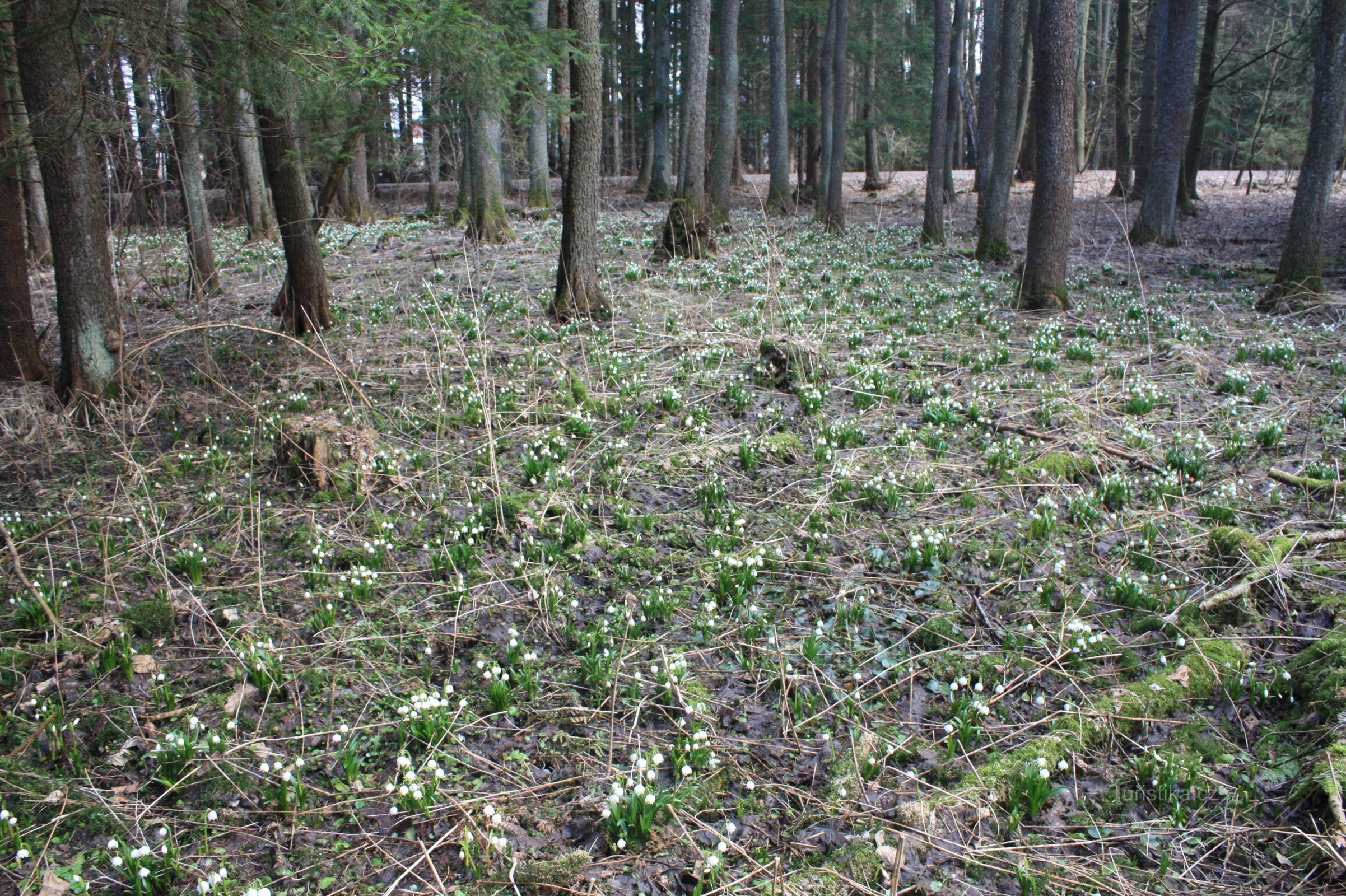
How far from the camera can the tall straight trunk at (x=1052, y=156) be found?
444 inches

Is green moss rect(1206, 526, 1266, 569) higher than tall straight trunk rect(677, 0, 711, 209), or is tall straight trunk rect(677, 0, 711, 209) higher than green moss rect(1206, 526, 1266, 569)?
tall straight trunk rect(677, 0, 711, 209)

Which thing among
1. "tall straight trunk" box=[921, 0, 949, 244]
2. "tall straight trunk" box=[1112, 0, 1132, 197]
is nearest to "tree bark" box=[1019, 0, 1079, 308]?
"tall straight trunk" box=[921, 0, 949, 244]

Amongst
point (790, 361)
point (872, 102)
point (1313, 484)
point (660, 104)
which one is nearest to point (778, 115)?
point (660, 104)

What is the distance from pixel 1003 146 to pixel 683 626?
16.0m

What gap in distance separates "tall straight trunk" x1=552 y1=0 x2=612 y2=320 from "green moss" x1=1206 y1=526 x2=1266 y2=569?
297 inches

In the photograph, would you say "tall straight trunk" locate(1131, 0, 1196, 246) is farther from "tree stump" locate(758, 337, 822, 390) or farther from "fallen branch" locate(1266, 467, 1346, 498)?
"fallen branch" locate(1266, 467, 1346, 498)

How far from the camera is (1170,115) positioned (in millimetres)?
16703

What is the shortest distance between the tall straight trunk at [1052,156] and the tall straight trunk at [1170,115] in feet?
21.2

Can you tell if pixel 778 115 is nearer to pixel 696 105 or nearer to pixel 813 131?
pixel 696 105

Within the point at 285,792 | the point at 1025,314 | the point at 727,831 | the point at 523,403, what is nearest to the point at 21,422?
the point at 523,403

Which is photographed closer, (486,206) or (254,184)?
(254,184)

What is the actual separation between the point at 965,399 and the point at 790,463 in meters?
2.43

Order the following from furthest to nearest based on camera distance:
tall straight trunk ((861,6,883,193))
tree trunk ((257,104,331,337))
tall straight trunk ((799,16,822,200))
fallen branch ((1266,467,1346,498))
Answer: tall straight trunk ((799,16,822,200))
tall straight trunk ((861,6,883,193))
tree trunk ((257,104,331,337))
fallen branch ((1266,467,1346,498))

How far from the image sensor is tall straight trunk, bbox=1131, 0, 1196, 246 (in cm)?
1645
